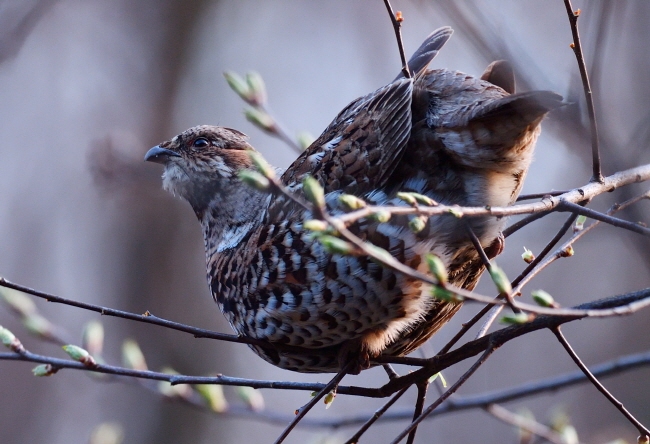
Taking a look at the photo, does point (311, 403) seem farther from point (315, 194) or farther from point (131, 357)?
point (131, 357)

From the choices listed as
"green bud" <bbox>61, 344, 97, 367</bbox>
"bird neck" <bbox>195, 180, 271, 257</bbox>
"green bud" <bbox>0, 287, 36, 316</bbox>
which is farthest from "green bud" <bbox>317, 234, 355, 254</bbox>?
"bird neck" <bbox>195, 180, 271, 257</bbox>

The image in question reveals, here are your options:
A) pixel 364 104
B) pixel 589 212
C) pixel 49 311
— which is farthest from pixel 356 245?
pixel 49 311

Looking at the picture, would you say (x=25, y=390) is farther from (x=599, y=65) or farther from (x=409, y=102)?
(x=599, y=65)

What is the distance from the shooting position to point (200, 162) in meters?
4.58

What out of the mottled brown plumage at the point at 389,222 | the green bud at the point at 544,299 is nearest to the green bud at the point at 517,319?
the green bud at the point at 544,299

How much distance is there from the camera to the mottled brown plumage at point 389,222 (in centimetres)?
311

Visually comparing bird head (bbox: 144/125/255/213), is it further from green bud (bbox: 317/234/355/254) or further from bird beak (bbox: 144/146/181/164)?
green bud (bbox: 317/234/355/254)

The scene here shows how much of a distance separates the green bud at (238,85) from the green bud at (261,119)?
0.07 meters

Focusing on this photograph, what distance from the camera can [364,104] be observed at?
3617mm

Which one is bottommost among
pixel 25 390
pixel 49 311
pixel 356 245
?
pixel 25 390

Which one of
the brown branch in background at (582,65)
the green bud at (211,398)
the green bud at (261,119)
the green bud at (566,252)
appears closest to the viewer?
the brown branch in background at (582,65)

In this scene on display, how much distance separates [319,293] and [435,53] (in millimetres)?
1357

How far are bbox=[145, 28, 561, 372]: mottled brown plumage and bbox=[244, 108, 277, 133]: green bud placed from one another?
0.33 meters

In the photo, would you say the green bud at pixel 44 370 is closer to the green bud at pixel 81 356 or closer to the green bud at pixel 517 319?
the green bud at pixel 81 356
